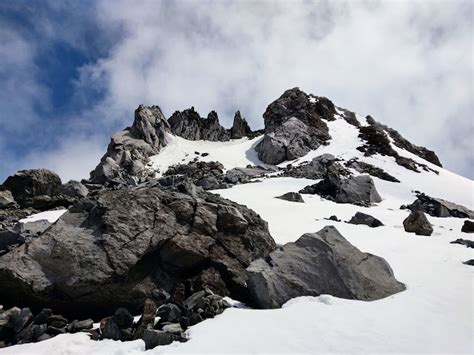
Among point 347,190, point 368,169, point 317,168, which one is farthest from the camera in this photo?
point 368,169

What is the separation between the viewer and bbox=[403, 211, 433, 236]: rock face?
21.7 meters

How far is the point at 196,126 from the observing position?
283ft

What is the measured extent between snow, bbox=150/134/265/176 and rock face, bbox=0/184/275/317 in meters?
47.6

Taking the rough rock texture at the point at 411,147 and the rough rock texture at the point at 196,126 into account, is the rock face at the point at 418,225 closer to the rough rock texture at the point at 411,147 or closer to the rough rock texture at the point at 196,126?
the rough rock texture at the point at 411,147

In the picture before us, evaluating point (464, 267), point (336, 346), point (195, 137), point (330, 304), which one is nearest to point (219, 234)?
point (330, 304)

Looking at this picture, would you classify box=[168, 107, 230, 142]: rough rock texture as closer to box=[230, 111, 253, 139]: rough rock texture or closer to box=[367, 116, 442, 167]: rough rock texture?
box=[230, 111, 253, 139]: rough rock texture

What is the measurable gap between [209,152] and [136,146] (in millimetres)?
13659

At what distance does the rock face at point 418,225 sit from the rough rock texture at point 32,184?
27.7 metres

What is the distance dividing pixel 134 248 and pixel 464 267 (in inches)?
487

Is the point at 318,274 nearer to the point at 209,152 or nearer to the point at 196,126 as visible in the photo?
the point at 209,152

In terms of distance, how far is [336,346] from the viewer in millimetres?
8320

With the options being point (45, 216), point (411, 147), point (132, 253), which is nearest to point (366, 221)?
point (132, 253)

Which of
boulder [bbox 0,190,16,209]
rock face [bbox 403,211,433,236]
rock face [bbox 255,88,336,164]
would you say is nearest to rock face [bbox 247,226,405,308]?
rock face [bbox 403,211,433,236]

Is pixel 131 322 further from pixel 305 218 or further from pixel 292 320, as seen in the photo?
pixel 305 218
